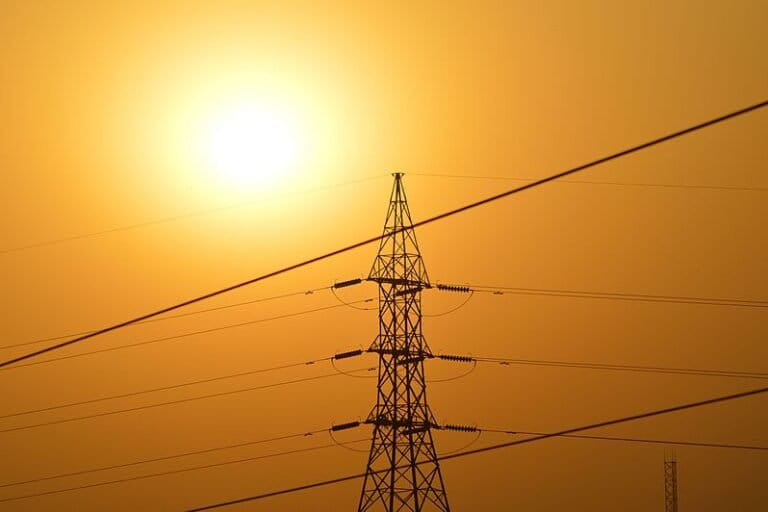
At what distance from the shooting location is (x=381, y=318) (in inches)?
444

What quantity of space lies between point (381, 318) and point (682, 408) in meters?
4.95

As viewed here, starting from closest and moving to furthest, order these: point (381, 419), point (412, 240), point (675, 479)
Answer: point (381, 419) → point (412, 240) → point (675, 479)

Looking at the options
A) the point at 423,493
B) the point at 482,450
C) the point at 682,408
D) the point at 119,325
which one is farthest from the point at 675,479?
the point at 119,325

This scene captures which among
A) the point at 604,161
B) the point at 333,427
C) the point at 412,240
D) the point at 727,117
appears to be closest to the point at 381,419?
the point at 333,427

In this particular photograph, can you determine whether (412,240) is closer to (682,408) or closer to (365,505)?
(365,505)

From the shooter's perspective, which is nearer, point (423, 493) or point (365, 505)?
point (423, 493)

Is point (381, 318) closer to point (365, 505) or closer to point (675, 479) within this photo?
point (365, 505)

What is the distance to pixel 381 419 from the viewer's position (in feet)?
36.7

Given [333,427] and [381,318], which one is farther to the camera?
[333,427]

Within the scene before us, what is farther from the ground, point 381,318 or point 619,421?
point 381,318

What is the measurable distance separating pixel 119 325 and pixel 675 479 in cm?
801

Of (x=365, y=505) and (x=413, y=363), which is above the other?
(x=413, y=363)

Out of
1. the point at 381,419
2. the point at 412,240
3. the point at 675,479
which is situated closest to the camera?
the point at 381,419

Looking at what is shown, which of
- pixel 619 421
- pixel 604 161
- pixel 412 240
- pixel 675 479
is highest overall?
pixel 604 161
